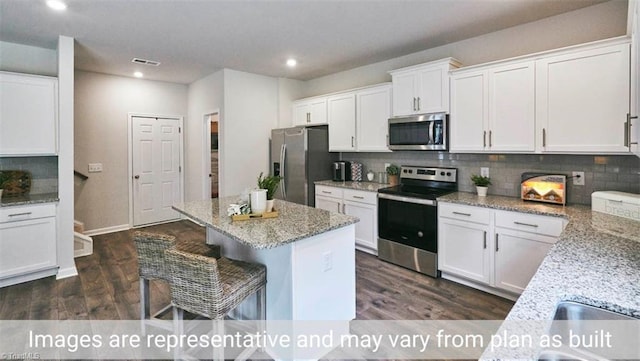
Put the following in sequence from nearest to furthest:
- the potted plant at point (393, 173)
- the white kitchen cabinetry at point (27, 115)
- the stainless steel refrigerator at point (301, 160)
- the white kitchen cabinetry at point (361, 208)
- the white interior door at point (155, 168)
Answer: the white kitchen cabinetry at point (27, 115) < the white kitchen cabinetry at point (361, 208) < the potted plant at point (393, 173) < the stainless steel refrigerator at point (301, 160) < the white interior door at point (155, 168)

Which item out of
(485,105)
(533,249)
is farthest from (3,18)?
(533,249)

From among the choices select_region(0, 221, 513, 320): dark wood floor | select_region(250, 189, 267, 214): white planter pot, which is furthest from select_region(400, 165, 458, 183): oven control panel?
select_region(250, 189, 267, 214): white planter pot

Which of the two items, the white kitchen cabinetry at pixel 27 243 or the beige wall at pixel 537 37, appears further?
the white kitchen cabinetry at pixel 27 243

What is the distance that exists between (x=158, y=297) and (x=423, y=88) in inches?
138

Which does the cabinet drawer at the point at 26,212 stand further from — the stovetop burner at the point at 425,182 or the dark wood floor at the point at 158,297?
the stovetop burner at the point at 425,182

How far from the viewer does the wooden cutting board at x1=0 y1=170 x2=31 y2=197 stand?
3768 millimetres

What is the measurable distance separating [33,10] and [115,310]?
275 cm

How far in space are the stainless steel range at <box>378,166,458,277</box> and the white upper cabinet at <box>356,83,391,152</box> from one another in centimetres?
56

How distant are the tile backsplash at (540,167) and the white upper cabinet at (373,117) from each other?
362 millimetres

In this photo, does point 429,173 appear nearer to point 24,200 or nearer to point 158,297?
point 158,297

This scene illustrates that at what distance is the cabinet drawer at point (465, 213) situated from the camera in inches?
118

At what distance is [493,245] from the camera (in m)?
2.96

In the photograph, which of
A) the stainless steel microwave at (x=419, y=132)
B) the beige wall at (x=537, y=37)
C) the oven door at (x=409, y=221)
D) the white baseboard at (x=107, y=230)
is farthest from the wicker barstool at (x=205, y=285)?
the white baseboard at (x=107, y=230)

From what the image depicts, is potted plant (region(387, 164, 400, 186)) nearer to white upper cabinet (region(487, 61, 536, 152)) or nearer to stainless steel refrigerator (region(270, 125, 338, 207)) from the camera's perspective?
stainless steel refrigerator (region(270, 125, 338, 207))
